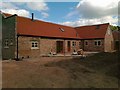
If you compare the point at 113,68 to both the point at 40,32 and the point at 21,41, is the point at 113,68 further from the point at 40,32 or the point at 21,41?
the point at 40,32

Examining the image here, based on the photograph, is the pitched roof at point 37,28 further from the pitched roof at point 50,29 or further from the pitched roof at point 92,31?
the pitched roof at point 92,31

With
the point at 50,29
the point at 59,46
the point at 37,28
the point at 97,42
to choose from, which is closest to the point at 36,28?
the point at 37,28

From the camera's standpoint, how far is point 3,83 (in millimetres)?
10391

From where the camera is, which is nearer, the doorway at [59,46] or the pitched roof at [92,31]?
the doorway at [59,46]

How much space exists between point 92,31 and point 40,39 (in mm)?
16660

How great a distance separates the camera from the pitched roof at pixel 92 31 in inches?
1469

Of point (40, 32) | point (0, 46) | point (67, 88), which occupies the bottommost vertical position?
point (67, 88)

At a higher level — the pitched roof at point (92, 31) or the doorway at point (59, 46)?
the pitched roof at point (92, 31)

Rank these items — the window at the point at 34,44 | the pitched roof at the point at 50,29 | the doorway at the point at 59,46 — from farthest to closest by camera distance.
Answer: the doorway at the point at 59,46, the pitched roof at the point at 50,29, the window at the point at 34,44

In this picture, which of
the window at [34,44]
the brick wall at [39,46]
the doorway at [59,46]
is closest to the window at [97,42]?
the doorway at [59,46]

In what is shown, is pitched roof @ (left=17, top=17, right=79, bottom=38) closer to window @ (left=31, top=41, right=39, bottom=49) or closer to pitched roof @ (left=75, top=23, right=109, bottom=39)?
window @ (left=31, top=41, right=39, bottom=49)

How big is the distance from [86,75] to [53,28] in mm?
20554

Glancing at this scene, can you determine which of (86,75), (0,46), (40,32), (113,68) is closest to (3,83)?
(86,75)

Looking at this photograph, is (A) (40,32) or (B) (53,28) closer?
(A) (40,32)
